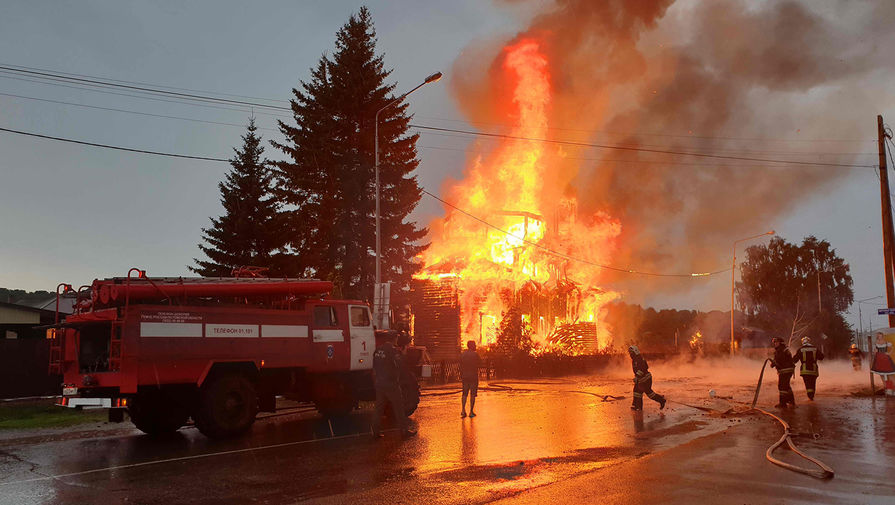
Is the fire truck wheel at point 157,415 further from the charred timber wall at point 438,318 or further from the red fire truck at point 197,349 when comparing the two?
the charred timber wall at point 438,318

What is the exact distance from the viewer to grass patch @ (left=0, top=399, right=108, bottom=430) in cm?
1423

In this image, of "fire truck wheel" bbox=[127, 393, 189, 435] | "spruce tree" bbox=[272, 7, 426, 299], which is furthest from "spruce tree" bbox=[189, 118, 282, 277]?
"fire truck wheel" bbox=[127, 393, 189, 435]

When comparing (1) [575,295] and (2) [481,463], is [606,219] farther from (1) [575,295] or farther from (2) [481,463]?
(2) [481,463]

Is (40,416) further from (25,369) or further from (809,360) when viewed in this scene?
(809,360)

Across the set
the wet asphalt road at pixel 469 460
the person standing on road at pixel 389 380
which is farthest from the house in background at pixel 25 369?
the person standing on road at pixel 389 380

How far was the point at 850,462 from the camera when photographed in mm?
8609

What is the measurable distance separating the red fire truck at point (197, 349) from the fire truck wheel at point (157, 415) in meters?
0.02

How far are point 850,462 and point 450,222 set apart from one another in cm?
3265

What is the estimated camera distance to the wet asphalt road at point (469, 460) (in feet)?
23.2

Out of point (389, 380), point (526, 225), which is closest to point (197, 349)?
point (389, 380)

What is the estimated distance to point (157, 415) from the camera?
1222 centimetres

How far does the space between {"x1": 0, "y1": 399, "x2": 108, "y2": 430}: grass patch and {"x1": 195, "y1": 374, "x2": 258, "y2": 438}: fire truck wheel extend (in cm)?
490

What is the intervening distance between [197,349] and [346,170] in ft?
67.2

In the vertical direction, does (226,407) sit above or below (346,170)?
below
